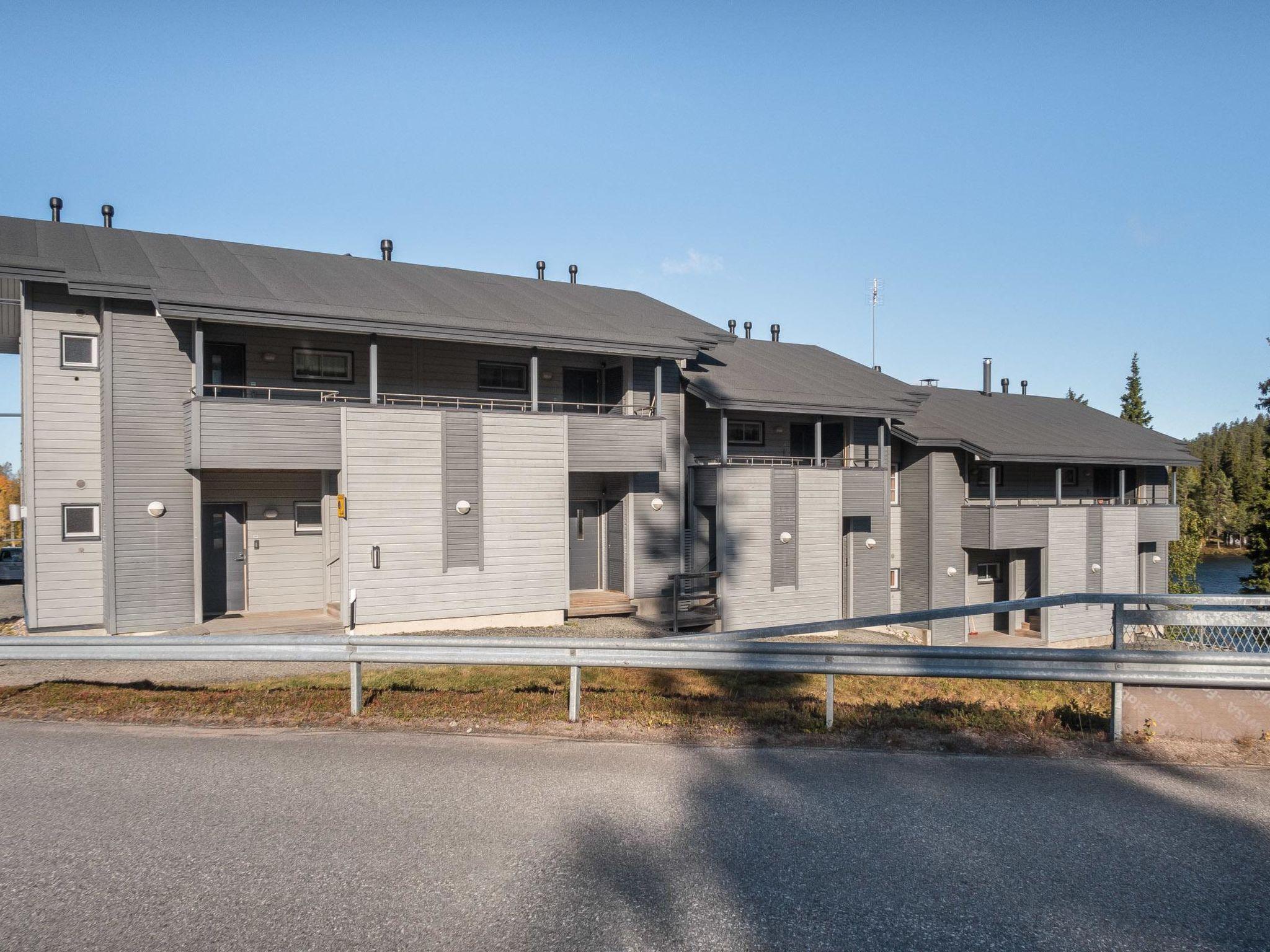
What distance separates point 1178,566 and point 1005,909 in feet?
130

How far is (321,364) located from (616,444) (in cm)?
654

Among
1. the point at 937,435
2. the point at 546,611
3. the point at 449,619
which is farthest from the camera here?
the point at 937,435

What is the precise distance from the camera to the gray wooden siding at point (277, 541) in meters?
17.3

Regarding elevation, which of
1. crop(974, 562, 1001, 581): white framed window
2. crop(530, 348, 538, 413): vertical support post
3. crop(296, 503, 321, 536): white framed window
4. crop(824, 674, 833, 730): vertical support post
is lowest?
crop(974, 562, 1001, 581): white framed window

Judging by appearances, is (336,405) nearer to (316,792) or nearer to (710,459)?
(710,459)

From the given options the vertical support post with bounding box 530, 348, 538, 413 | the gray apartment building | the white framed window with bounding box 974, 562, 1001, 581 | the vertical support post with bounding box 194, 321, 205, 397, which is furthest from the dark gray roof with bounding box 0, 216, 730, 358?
the white framed window with bounding box 974, 562, 1001, 581

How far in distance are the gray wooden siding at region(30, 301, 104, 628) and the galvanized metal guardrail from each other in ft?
30.1

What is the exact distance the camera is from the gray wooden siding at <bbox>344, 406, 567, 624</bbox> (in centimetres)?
1605

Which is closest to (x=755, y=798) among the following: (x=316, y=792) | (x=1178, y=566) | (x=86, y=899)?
(x=316, y=792)

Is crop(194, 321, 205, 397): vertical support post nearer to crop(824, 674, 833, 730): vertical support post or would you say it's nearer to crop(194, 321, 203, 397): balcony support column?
crop(194, 321, 203, 397): balcony support column

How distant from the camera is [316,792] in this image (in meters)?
5.43

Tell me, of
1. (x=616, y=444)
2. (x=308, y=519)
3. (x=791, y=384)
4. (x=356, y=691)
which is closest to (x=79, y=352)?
(x=308, y=519)

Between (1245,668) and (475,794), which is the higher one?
(1245,668)

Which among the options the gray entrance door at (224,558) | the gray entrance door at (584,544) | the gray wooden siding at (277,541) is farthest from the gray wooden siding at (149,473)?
the gray entrance door at (584,544)
